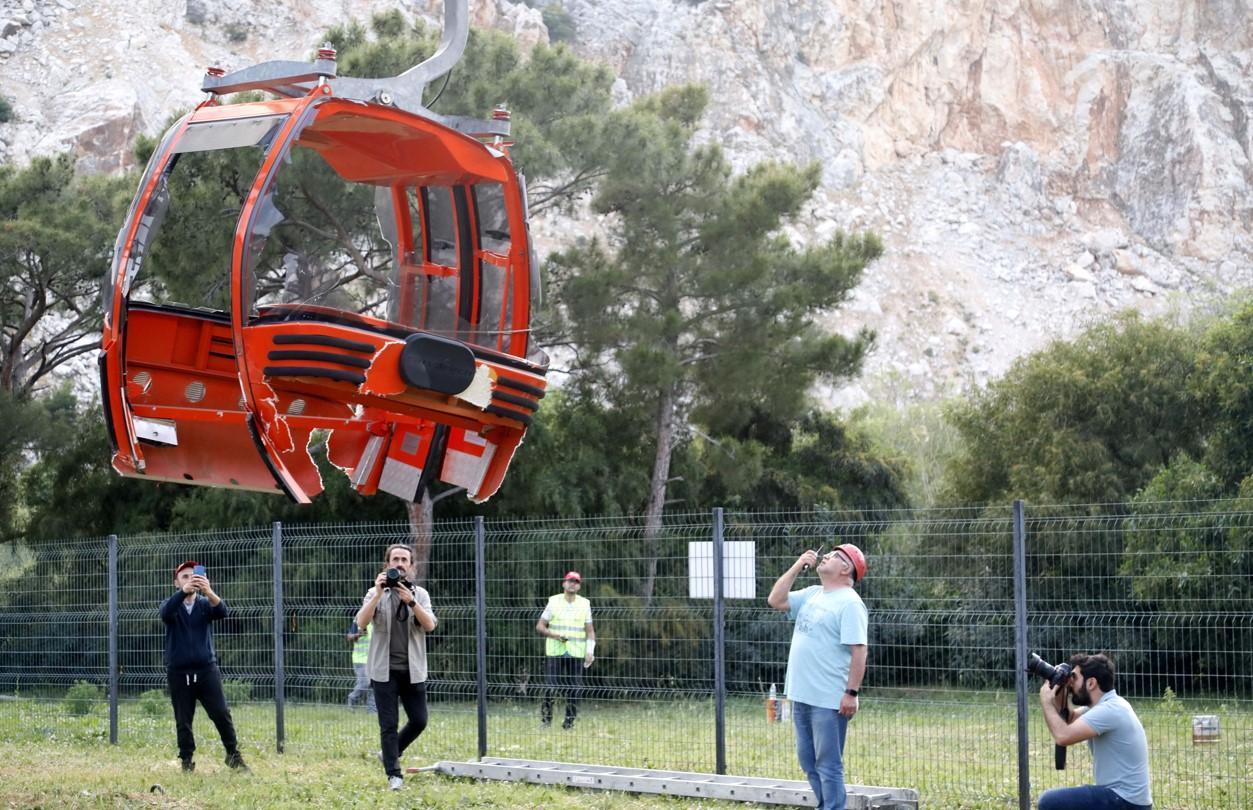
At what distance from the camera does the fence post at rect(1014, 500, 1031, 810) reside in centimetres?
877

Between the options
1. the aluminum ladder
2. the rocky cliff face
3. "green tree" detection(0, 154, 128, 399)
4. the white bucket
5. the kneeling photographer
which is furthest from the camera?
the rocky cliff face

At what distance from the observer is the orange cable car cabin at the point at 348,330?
7.23 m

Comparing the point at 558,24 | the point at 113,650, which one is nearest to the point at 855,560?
the point at 113,650

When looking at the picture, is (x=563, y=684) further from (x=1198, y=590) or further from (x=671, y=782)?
(x=1198, y=590)

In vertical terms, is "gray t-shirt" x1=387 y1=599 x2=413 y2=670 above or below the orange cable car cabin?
below

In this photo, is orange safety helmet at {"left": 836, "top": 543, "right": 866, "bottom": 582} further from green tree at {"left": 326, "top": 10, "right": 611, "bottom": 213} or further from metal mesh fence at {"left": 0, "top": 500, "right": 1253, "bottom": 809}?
green tree at {"left": 326, "top": 10, "right": 611, "bottom": 213}

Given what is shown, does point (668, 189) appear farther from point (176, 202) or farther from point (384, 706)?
point (384, 706)

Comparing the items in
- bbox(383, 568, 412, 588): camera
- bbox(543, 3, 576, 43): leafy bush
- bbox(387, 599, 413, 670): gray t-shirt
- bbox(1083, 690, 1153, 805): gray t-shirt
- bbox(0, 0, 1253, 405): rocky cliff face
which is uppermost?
bbox(543, 3, 576, 43): leafy bush

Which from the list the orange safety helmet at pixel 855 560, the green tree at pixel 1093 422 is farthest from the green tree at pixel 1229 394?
the orange safety helmet at pixel 855 560

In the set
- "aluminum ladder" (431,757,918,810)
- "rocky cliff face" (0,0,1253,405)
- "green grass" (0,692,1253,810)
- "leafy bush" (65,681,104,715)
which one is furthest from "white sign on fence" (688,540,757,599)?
"rocky cliff face" (0,0,1253,405)

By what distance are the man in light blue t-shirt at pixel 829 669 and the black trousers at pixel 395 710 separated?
287 centimetres

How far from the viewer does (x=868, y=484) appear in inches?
1089

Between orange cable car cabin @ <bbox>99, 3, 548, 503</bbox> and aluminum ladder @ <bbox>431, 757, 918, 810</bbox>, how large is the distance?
228 cm

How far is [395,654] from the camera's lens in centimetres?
970
